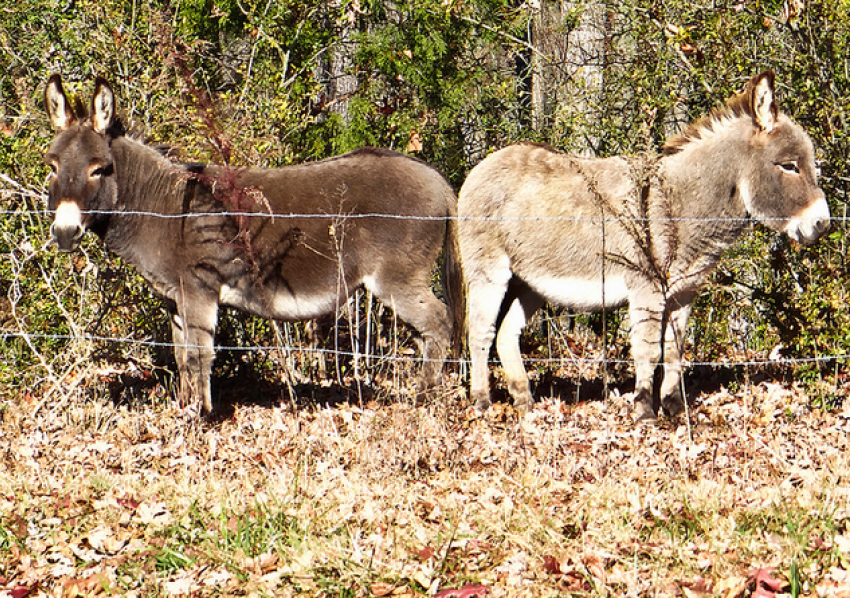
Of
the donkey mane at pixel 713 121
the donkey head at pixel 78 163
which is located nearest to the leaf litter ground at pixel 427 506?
the donkey head at pixel 78 163

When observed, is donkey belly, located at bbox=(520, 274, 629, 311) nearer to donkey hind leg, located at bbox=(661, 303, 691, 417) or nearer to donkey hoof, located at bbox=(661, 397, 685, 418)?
donkey hind leg, located at bbox=(661, 303, 691, 417)

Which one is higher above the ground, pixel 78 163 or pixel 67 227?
pixel 78 163

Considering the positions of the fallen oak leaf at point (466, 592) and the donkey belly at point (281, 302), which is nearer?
the fallen oak leaf at point (466, 592)

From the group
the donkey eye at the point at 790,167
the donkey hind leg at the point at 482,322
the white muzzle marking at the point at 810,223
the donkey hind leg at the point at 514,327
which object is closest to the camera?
the white muzzle marking at the point at 810,223

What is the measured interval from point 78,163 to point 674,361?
4045mm

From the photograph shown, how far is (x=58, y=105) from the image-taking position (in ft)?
19.4

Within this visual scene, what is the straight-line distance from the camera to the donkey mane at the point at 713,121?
5.85 meters

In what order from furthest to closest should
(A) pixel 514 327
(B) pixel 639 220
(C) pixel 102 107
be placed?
1. (A) pixel 514 327
2. (C) pixel 102 107
3. (B) pixel 639 220

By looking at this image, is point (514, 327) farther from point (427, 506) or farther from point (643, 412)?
point (427, 506)

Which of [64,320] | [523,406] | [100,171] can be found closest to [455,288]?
[523,406]

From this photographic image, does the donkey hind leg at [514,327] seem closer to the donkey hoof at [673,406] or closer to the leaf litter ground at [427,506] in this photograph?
the leaf litter ground at [427,506]

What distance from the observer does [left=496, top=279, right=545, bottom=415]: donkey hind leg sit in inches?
264

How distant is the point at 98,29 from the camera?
7.01m

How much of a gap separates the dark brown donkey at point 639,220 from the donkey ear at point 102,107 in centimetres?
243
